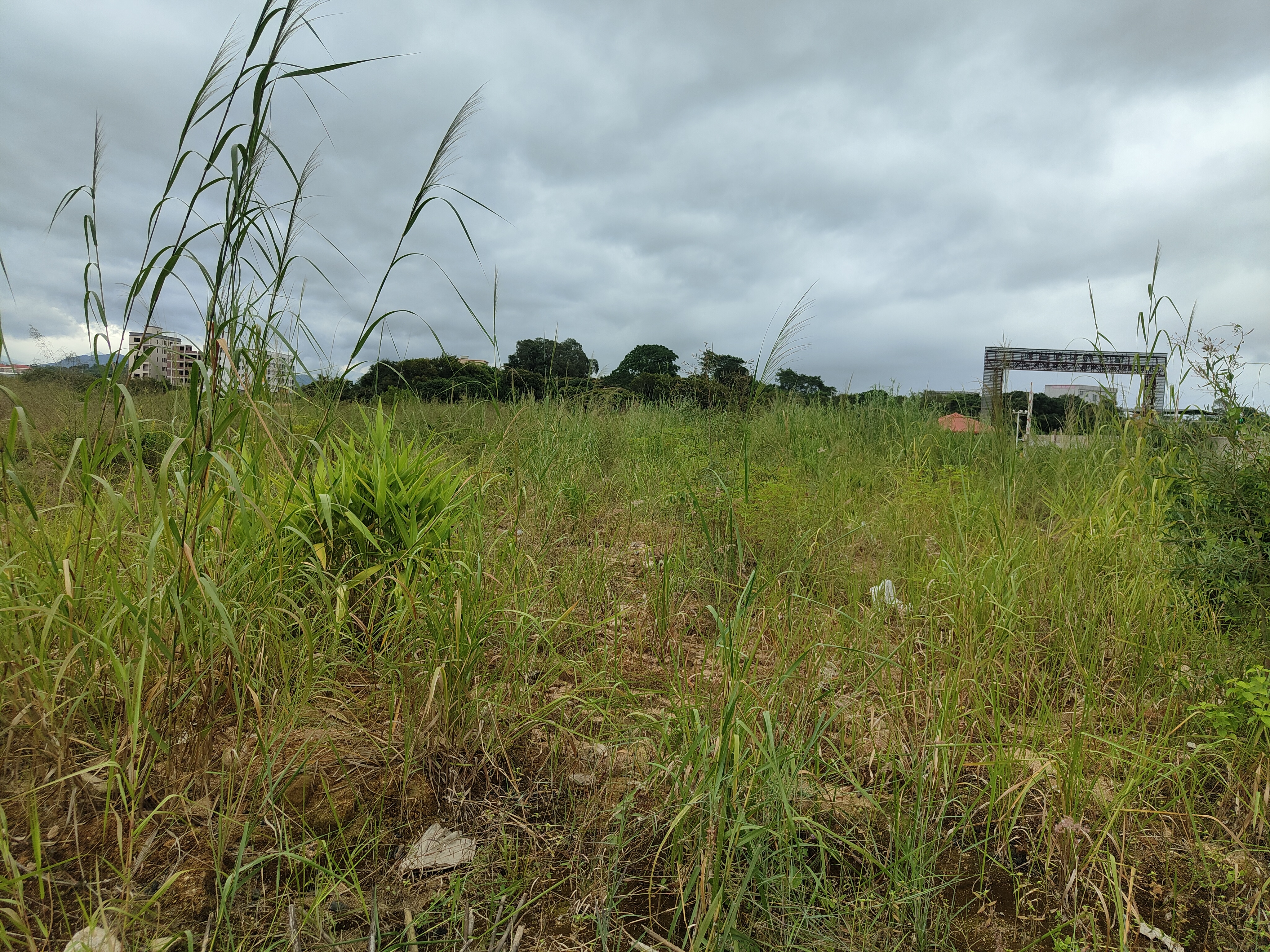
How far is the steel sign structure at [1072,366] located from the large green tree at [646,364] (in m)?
2.41

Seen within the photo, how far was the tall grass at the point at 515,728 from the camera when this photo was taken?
1.34 m

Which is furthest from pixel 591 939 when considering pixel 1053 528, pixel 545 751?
pixel 1053 528

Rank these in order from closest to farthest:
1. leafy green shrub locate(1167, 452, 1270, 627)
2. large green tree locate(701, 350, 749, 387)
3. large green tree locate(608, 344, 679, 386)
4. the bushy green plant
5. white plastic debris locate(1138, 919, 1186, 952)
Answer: white plastic debris locate(1138, 919, 1186, 952), leafy green shrub locate(1167, 452, 1270, 627), the bushy green plant, large green tree locate(701, 350, 749, 387), large green tree locate(608, 344, 679, 386)

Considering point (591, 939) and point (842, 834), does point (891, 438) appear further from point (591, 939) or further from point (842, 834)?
point (591, 939)

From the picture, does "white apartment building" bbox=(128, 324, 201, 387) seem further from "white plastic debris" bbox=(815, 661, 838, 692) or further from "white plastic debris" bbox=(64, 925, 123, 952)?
"white plastic debris" bbox=(815, 661, 838, 692)

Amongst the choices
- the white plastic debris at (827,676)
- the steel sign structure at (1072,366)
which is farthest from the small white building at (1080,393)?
the white plastic debris at (827,676)

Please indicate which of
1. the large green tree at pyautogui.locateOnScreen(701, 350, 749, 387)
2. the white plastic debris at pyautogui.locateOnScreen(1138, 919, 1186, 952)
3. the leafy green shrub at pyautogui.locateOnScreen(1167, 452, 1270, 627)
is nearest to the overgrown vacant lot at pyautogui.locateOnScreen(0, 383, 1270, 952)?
the white plastic debris at pyautogui.locateOnScreen(1138, 919, 1186, 952)

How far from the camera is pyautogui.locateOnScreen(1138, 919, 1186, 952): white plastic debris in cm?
132

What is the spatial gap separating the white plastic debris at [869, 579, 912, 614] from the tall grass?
0.05 metres

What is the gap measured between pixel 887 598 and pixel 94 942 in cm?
245

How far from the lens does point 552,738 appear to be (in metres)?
1.87

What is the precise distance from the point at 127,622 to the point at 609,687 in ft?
4.15

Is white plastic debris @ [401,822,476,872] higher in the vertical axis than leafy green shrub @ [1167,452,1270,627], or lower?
lower

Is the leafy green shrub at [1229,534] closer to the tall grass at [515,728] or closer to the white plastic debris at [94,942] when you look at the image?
the tall grass at [515,728]
